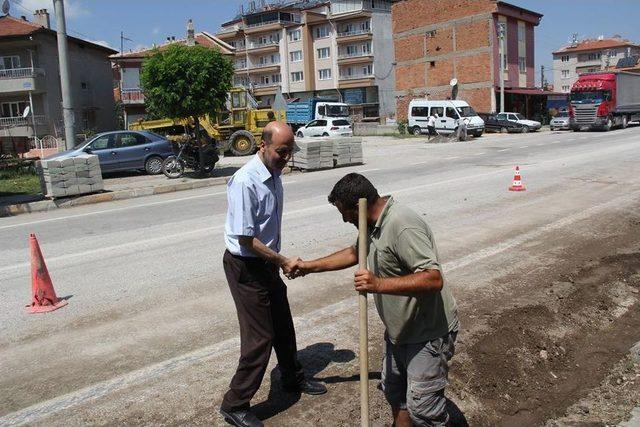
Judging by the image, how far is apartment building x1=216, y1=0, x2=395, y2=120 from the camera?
69.9 meters

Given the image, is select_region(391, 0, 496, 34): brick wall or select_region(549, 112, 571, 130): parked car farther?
select_region(391, 0, 496, 34): brick wall

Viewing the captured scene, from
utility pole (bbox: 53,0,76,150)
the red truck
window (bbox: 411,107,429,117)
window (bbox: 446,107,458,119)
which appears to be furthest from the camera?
window (bbox: 411,107,429,117)

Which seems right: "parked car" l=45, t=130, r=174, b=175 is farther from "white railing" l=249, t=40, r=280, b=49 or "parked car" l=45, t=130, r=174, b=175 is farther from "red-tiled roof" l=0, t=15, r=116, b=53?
"white railing" l=249, t=40, r=280, b=49

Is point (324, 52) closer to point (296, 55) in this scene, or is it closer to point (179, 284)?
point (296, 55)

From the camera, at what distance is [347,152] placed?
2058 cm

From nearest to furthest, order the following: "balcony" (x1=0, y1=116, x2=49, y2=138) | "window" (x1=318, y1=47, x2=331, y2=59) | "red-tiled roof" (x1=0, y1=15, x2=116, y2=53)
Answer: "red-tiled roof" (x1=0, y1=15, x2=116, y2=53)
"balcony" (x1=0, y1=116, x2=49, y2=138)
"window" (x1=318, y1=47, x2=331, y2=59)

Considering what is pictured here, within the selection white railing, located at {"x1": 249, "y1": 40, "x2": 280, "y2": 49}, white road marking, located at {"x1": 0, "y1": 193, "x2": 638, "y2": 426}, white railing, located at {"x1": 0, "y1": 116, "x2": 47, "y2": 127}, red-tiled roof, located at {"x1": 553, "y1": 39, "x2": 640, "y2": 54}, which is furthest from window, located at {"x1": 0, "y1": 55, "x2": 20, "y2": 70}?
red-tiled roof, located at {"x1": 553, "y1": 39, "x2": 640, "y2": 54}

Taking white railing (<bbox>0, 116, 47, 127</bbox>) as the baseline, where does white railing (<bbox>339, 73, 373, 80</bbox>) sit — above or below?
above

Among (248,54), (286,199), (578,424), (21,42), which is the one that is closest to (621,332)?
(578,424)

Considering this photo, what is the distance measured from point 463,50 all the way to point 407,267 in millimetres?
50653

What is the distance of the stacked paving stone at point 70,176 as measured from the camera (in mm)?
14219

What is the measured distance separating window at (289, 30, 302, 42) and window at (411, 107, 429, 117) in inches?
1561

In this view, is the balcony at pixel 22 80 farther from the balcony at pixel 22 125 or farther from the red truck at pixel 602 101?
the red truck at pixel 602 101

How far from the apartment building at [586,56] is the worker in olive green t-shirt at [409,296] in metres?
107
